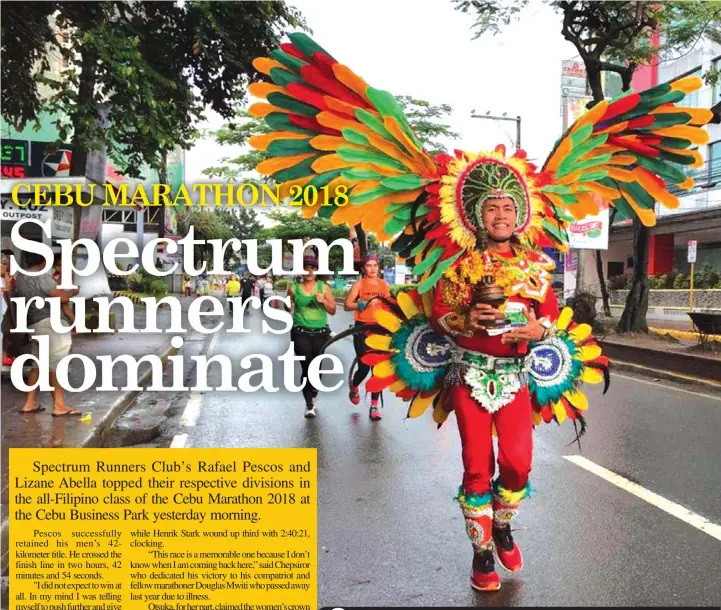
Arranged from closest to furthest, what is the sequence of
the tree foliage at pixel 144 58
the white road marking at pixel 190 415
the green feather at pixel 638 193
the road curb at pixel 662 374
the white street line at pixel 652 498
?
the green feather at pixel 638 193
the white street line at pixel 652 498
the white road marking at pixel 190 415
the tree foliage at pixel 144 58
the road curb at pixel 662 374

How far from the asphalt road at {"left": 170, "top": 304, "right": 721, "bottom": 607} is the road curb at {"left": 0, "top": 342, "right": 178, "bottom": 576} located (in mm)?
288

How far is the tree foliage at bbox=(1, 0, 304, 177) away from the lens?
16.9 ft

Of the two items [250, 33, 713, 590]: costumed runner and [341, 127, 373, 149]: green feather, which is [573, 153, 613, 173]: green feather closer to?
[250, 33, 713, 590]: costumed runner

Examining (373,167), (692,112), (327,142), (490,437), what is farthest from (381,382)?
(692,112)

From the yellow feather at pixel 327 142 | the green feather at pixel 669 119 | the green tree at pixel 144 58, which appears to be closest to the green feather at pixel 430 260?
the yellow feather at pixel 327 142

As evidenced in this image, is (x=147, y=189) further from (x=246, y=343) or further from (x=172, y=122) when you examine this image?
(x=172, y=122)

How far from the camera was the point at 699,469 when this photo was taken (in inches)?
173

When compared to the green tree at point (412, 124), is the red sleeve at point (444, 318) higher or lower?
lower

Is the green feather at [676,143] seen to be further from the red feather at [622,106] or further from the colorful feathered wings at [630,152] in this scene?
the red feather at [622,106]

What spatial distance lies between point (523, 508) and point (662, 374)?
603 cm

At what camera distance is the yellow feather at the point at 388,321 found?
2715 millimetres

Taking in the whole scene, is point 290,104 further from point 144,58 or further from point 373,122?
point 144,58

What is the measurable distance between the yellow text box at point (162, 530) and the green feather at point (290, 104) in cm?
124

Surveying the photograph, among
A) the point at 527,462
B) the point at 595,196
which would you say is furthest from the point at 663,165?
the point at 527,462
